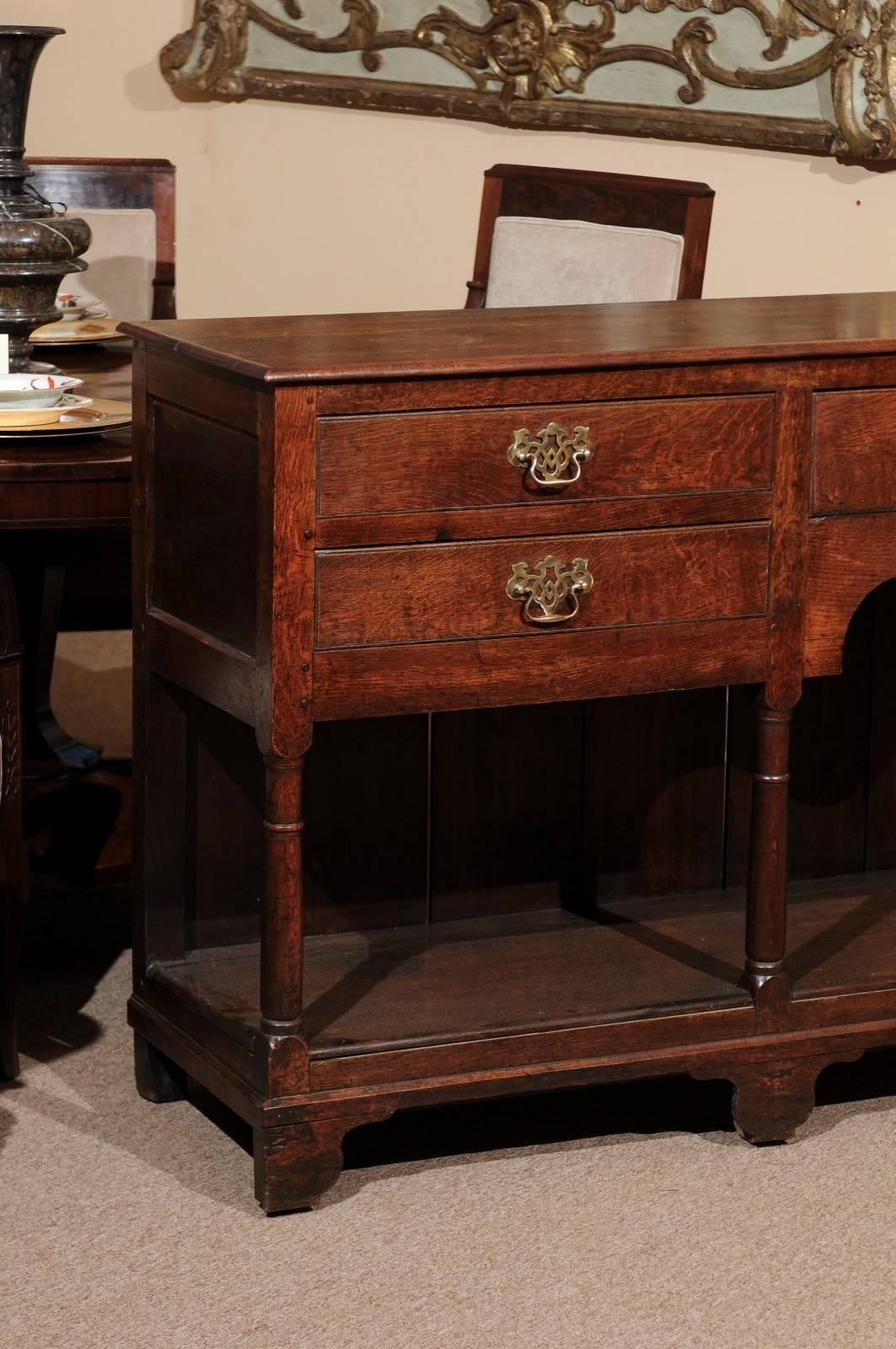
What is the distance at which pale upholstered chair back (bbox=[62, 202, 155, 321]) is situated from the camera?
13.0ft

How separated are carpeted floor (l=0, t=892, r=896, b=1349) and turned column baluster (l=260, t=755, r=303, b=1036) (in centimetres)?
25

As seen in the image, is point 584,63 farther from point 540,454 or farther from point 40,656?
point 540,454

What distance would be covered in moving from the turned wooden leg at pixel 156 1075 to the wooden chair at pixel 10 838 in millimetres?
174

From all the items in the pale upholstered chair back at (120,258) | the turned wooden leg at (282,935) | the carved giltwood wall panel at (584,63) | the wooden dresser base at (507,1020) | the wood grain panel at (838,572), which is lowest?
the wooden dresser base at (507,1020)

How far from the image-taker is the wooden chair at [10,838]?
250 centimetres

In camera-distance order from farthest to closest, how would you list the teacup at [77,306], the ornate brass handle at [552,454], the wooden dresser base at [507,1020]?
the teacup at [77,306] → the wooden dresser base at [507,1020] → the ornate brass handle at [552,454]

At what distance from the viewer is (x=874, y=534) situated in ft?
7.82

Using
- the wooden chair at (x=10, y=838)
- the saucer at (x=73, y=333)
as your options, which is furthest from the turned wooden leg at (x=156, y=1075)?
the saucer at (x=73, y=333)

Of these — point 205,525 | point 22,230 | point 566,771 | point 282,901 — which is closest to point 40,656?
point 22,230

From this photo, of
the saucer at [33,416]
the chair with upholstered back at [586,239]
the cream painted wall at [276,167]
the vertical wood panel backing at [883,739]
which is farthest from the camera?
the cream painted wall at [276,167]

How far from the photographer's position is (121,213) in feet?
13.0

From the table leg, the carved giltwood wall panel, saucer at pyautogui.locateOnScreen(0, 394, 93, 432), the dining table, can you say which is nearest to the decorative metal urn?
the dining table

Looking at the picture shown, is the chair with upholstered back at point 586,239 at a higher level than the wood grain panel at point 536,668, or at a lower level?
higher

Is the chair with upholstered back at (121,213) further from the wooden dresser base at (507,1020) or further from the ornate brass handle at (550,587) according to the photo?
the ornate brass handle at (550,587)
